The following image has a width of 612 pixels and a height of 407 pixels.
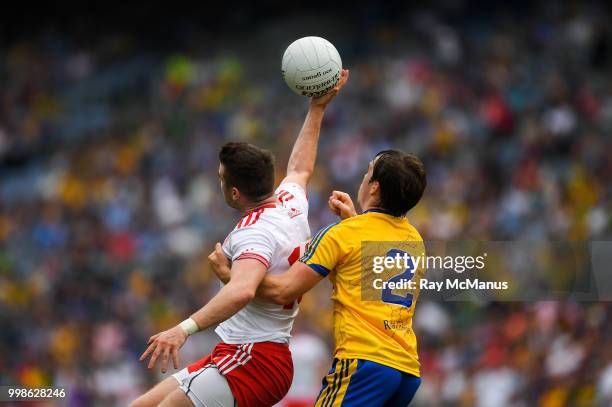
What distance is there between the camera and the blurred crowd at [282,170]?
1166 centimetres

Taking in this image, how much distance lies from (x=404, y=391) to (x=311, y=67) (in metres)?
1.91

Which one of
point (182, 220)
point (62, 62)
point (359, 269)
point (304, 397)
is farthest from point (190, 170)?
point (359, 269)

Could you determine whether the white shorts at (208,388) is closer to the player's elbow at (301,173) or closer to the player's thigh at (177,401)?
the player's thigh at (177,401)

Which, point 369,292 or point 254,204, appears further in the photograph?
point 254,204

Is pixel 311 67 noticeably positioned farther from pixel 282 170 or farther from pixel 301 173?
pixel 282 170

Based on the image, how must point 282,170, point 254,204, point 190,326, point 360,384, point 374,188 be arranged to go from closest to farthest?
point 190,326 < point 360,384 < point 374,188 < point 254,204 < point 282,170

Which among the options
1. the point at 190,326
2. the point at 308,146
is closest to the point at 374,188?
the point at 308,146

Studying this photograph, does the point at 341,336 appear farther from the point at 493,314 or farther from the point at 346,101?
the point at 346,101

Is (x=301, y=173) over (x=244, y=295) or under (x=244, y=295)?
over

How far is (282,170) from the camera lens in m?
14.7

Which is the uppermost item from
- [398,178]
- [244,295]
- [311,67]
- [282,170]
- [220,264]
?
[282,170]

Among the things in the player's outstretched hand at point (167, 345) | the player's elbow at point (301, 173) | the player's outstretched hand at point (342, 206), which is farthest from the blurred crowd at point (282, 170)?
the player's outstretched hand at point (167, 345)

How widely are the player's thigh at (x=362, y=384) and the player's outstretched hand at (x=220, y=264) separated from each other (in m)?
0.71

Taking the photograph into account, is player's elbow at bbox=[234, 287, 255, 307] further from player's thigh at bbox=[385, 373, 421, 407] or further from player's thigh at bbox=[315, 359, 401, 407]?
player's thigh at bbox=[385, 373, 421, 407]
